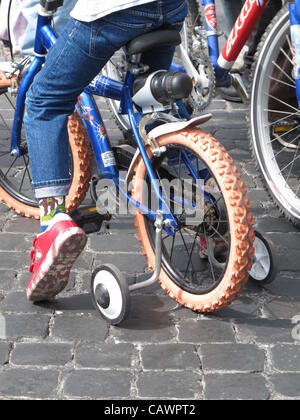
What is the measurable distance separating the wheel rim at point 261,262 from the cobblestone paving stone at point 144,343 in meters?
0.07

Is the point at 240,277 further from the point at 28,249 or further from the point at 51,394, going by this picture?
the point at 28,249

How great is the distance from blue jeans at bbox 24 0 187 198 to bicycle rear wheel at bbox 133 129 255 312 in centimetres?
42

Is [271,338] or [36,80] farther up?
[36,80]

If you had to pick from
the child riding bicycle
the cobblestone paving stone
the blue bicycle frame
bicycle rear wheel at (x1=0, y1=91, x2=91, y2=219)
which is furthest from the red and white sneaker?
bicycle rear wheel at (x1=0, y1=91, x2=91, y2=219)

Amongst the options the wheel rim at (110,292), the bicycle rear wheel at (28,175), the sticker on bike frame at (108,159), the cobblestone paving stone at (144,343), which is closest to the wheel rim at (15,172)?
the bicycle rear wheel at (28,175)

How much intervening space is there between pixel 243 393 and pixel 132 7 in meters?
1.62

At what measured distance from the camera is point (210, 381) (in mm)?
4234

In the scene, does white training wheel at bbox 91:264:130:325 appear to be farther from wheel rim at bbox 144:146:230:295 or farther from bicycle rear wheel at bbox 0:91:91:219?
bicycle rear wheel at bbox 0:91:91:219

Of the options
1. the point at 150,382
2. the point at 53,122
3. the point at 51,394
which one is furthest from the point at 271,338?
the point at 53,122

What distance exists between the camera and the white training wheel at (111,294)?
184 inches

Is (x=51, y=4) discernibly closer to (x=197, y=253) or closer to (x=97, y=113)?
(x=97, y=113)

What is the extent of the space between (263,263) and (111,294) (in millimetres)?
772

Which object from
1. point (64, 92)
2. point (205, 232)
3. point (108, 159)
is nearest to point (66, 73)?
point (64, 92)

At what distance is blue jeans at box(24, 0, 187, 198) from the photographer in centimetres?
443
